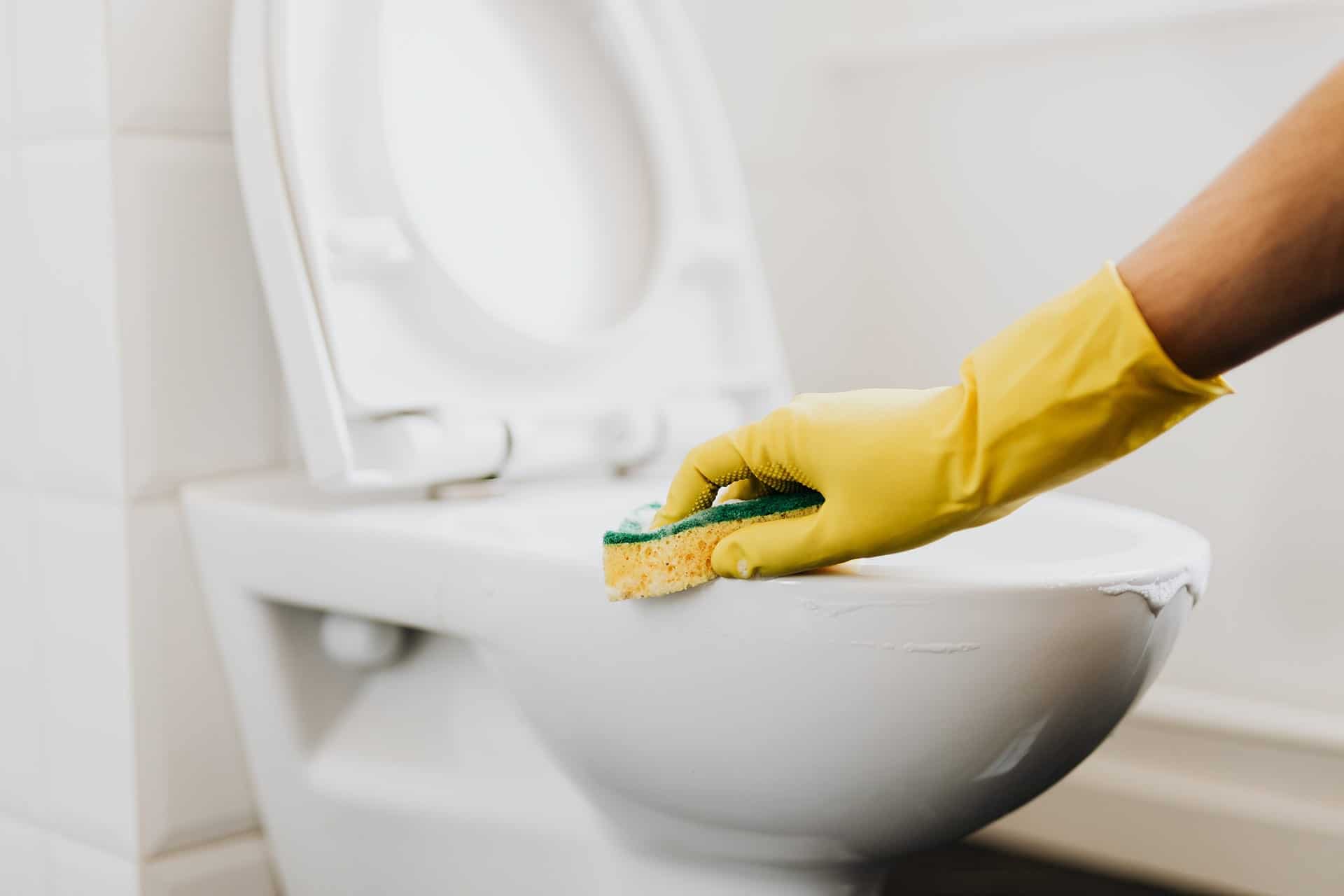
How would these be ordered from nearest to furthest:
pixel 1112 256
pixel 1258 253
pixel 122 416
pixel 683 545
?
pixel 1258 253 < pixel 683 545 < pixel 122 416 < pixel 1112 256

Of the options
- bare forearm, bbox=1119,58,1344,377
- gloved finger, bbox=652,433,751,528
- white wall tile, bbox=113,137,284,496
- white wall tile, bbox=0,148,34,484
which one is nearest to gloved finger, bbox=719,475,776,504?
gloved finger, bbox=652,433,751,528

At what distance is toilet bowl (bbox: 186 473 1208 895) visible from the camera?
0.56 meters

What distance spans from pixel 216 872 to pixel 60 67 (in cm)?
52

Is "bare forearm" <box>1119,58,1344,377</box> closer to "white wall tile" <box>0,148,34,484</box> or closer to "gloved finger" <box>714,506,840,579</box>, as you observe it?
"gloved finger" <box>714,506,840,579</box>

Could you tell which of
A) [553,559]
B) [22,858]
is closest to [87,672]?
[22,858]

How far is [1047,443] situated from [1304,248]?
114 millimetres

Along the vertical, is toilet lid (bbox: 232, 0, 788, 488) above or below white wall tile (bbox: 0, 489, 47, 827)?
above

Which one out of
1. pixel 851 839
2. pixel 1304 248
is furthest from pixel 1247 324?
pixel 851 839

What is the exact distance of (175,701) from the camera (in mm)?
820

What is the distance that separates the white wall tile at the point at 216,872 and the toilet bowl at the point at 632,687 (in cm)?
3

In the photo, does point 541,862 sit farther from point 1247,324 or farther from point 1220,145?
point 1220,145

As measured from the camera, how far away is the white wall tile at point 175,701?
80 centimetres

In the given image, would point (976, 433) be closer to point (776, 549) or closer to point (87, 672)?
point (776, 549)

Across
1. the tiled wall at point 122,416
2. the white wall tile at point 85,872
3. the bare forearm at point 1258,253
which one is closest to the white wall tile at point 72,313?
the tiled wall at point 122,416
